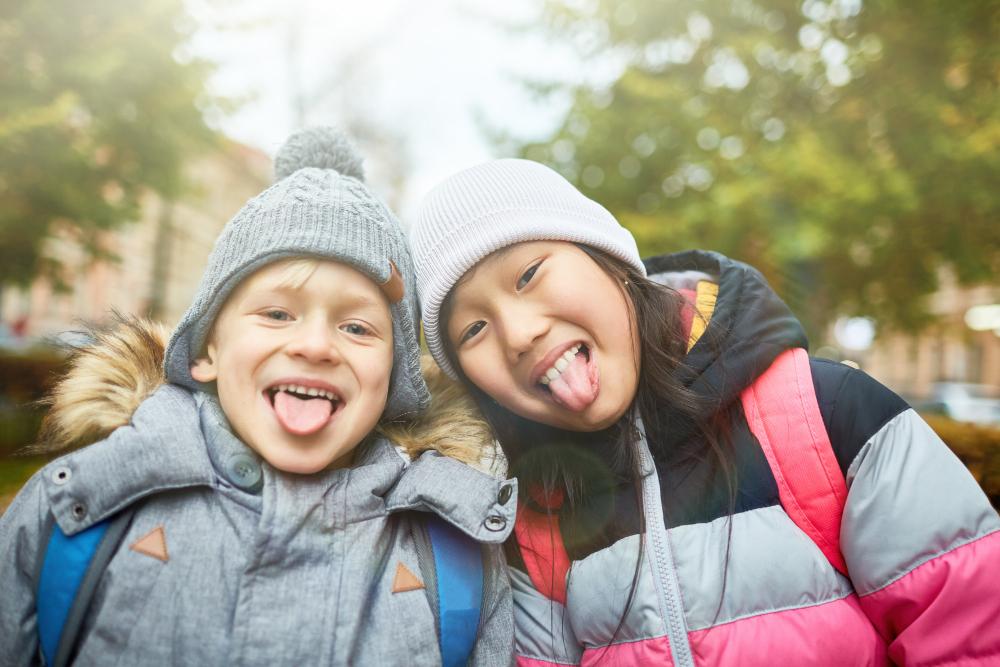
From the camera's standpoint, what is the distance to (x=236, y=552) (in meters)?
1.60

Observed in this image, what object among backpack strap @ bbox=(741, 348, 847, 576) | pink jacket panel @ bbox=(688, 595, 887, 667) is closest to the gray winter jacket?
pink jacket panel @ bbox=(688, 595, 887, 667)

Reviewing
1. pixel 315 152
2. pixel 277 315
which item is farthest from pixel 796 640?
pixel 315 152

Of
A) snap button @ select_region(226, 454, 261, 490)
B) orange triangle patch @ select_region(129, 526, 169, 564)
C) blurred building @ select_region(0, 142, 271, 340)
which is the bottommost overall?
orange triangle patch @ select_region(129, 526, 169, 564)

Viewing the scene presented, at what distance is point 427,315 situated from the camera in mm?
2035

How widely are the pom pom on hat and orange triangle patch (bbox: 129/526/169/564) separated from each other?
115 cm

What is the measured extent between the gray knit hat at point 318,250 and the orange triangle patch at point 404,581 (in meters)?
0.49

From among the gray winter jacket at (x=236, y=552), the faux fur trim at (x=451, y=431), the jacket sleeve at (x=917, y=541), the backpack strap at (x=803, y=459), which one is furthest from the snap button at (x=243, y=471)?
the jacket sleeve at (x=917, y=541)

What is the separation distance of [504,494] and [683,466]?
0.50m

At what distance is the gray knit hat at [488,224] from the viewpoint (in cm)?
194

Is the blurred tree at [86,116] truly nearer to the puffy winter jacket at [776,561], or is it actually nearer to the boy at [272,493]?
the boy at [272,493]

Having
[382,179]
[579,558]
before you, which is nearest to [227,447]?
[579,558]

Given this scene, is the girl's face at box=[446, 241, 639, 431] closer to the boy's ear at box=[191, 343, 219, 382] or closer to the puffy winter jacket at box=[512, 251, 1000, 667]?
the puffy winter jacket at box=[512, 251, 1000, 667]

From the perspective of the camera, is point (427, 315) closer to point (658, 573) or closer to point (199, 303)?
point (199, 303)

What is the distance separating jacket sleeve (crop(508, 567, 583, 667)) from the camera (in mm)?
1866
